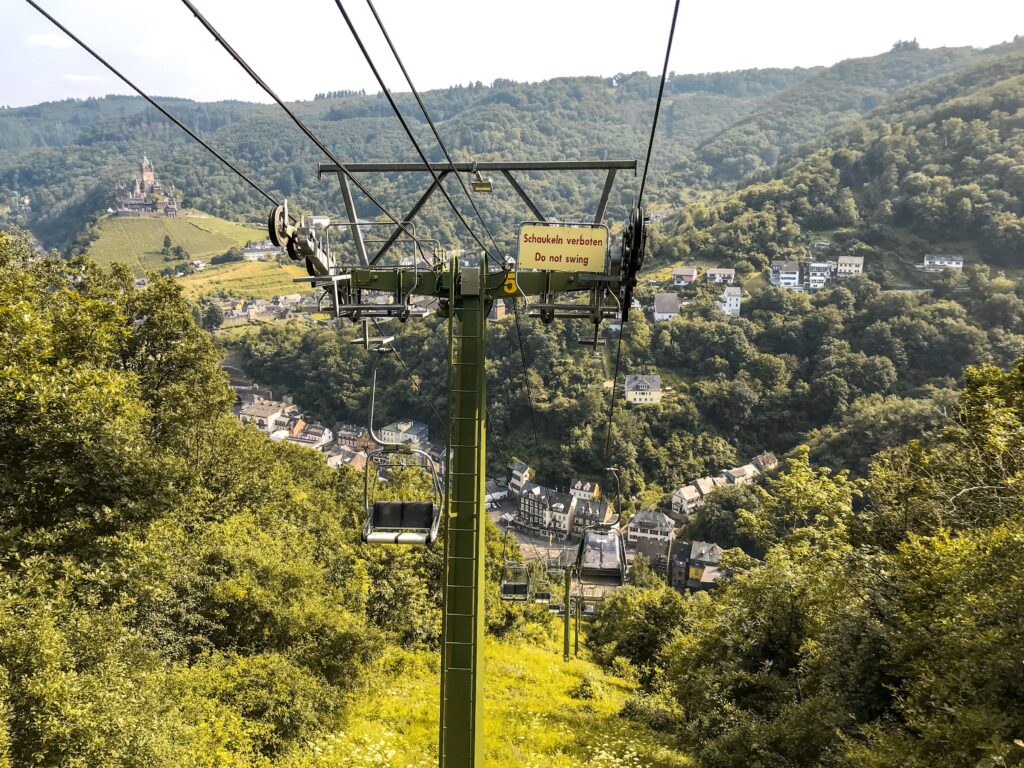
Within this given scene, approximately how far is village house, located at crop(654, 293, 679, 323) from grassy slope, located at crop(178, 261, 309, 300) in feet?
246

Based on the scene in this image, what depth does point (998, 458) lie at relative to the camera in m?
7.71

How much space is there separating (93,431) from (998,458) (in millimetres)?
12144

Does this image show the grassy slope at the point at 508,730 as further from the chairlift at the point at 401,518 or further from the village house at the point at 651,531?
the village house at the point at 651,531

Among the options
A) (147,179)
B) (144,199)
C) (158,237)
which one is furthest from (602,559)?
(147,179)

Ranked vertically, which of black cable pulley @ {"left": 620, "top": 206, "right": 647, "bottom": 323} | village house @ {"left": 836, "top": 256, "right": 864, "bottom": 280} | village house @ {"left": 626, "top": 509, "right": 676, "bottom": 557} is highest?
black cable pulley @ {"left": 620, "top": 206, "right": 647, "bottom": 323}

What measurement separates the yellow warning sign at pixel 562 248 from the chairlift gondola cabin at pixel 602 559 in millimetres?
5271

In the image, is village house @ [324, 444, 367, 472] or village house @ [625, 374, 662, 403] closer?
village house @ [625, 374, 662, 403]

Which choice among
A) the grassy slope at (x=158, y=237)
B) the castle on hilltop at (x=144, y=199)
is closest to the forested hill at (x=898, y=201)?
the grassy slope at (x=158, y=237)

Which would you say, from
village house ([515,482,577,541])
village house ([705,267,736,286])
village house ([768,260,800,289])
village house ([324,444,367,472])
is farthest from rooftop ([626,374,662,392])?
village house ([324,444,367,472])

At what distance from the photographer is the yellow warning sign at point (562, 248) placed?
259 inches

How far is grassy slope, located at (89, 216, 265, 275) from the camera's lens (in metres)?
143

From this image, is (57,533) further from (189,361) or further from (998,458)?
(998,458)

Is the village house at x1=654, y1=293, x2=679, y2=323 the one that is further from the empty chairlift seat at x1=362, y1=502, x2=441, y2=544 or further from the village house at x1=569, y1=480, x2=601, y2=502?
the empty chairlift seat at x1=362, y1=502, x2=441, y2=544

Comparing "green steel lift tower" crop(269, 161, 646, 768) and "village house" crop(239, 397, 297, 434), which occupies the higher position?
"green steel lift tower" crop(269, 161, 646, 768)
